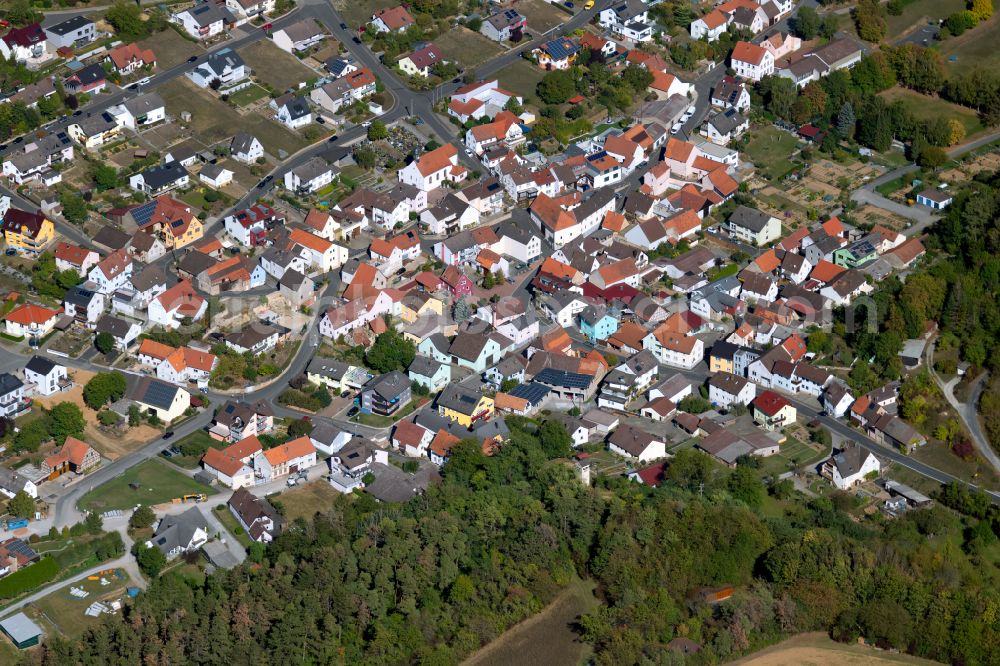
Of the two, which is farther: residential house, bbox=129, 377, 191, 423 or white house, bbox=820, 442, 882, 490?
residential house, bbox=129, 377, 191, 423

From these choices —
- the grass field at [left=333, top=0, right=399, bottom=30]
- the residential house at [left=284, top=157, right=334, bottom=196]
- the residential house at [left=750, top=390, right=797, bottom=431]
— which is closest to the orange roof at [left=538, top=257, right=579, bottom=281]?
the residential house at [left=750, top=390, right=797, bottom=431]

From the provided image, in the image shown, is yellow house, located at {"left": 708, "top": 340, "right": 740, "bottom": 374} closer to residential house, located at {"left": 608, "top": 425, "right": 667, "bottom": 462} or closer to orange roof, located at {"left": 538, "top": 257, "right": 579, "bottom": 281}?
residential house, located at {"left": 608, "top": 425, "right": 667, "bottom": 462}

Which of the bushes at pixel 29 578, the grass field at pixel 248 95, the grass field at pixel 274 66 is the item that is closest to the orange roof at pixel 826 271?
the grass field at pixel 274 66

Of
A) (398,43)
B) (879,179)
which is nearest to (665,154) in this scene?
(879,179)

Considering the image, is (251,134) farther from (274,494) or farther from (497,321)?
(274,494)

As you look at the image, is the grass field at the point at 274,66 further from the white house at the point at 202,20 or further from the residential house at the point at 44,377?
the residential house at the point at 44,377

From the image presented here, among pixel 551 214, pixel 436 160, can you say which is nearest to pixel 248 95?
pixel 436 160
